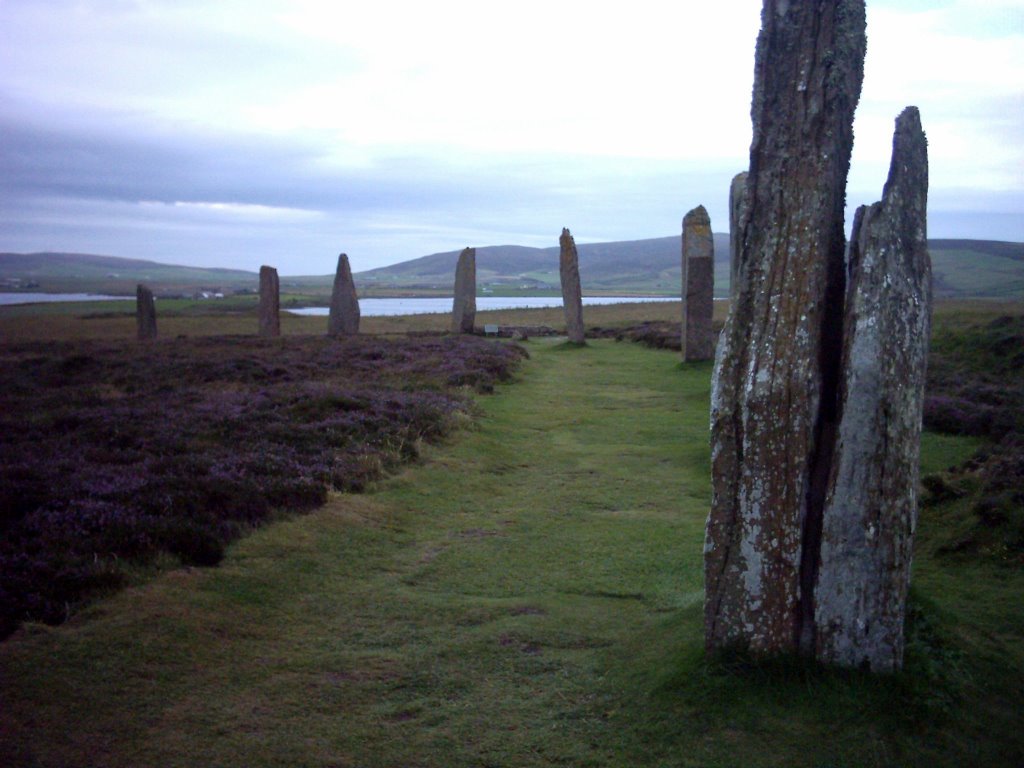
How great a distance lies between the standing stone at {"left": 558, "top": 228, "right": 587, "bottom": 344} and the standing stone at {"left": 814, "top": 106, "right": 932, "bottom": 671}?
92.1 ft

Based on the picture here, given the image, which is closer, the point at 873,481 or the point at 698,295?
the point at 873,481

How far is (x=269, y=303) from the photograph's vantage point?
37281mm

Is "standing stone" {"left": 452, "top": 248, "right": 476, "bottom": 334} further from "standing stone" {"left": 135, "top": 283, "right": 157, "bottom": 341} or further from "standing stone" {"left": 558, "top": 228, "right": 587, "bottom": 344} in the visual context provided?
"standing stone" {"left": 135, "top": 283, "right": 157, "bottom": 341}

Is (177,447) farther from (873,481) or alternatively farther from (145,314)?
(145,314)

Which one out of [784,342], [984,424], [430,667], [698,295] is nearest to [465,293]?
[698,295]

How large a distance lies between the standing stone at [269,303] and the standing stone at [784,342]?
32926 mm

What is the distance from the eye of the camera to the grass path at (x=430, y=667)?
5.21m

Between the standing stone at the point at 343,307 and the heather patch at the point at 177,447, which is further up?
the standing stone at the point at 343,307

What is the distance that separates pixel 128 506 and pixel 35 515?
34.2 inches

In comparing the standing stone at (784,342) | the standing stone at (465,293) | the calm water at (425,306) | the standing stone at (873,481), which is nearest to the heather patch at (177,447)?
the standing stone at (784,342)

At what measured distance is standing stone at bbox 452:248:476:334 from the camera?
3816 centimetres

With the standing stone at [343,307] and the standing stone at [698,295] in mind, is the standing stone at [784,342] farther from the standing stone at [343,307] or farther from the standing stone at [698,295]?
the standing stone at [343,307]

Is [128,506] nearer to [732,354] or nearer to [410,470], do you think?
[410,470]

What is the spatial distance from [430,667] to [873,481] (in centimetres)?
366
